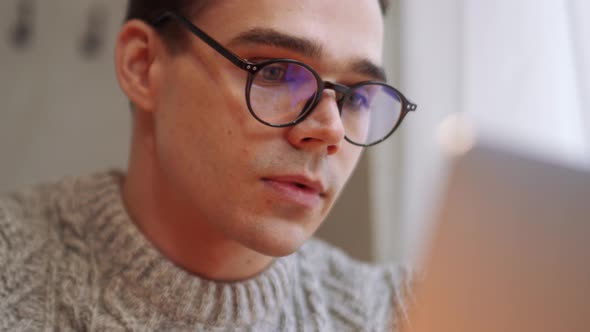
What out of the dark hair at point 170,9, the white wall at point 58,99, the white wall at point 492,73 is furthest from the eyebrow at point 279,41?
the white wall at point 58,99


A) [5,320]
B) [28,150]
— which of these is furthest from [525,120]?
[28,150]

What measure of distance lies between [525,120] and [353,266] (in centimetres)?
53

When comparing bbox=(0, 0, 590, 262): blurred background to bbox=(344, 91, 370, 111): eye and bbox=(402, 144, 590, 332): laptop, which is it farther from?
bbox=(402, 144, 590, 332): laptop

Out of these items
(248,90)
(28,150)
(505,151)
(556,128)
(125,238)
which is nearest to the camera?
(505,151)

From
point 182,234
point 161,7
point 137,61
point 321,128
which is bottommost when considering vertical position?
point 182,234

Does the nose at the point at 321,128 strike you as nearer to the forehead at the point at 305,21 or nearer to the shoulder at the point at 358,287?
the forehead at the point at 305,21

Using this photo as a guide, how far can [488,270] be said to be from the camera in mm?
479

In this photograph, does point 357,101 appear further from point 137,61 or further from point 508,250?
point 508,250

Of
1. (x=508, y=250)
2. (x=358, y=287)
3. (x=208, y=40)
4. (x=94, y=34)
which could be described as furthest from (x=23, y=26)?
(x=508, y=250)

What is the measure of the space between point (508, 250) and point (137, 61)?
798 mm

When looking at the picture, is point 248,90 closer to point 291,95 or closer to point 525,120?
point 291,95

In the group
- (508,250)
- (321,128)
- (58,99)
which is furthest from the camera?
(58,99)

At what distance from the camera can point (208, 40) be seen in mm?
907

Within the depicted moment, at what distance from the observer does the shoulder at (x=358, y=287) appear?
1.13 meters
